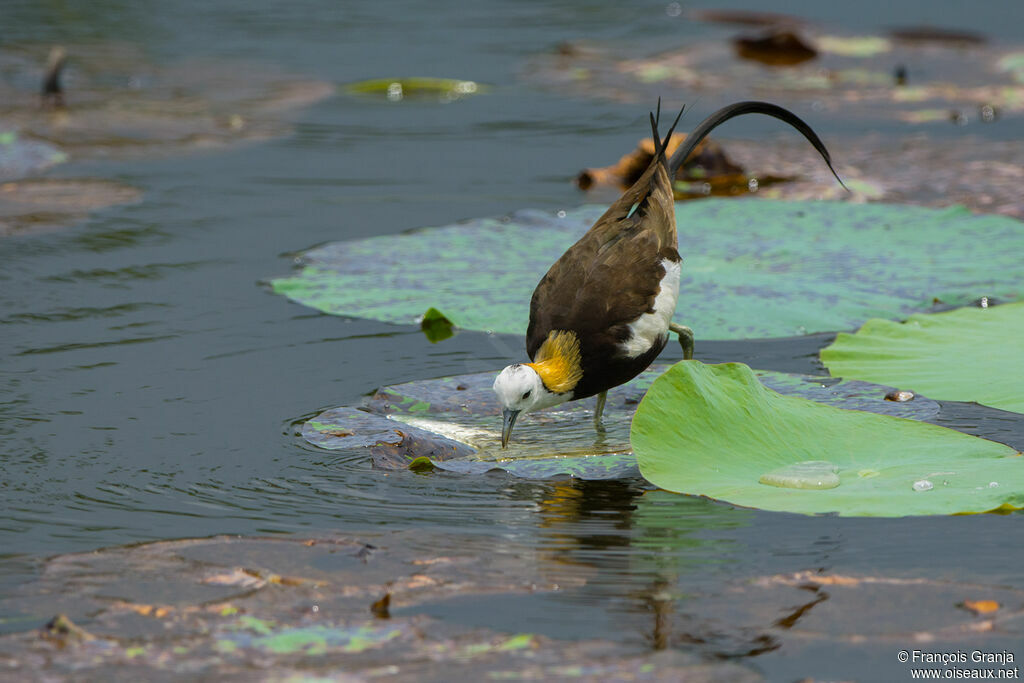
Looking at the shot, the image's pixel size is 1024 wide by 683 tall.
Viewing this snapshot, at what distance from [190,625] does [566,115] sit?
831cm

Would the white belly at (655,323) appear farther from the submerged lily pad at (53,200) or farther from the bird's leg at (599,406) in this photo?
the submerged lily pad at (53,200)

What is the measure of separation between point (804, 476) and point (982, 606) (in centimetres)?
80

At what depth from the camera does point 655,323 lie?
5.16 m

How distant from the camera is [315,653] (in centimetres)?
306

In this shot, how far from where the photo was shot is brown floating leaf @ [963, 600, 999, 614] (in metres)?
3.33

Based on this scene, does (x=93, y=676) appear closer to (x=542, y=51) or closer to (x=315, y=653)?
(x=315, y=653)

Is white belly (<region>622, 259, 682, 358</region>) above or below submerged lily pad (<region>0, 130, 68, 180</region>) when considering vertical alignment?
below

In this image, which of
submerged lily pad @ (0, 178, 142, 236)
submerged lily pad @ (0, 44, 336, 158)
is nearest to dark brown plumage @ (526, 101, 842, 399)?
submerged lily pad @ (0, 178, 142, 236)

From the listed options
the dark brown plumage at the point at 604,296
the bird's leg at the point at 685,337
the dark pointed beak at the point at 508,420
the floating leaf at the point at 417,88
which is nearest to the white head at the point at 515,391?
the dark pointed beak at the point at 508,420

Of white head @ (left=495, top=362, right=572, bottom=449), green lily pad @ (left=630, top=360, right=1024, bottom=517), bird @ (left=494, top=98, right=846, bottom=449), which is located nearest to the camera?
green lily pad @ (left=630, top=360, right=1024, bottom=517)

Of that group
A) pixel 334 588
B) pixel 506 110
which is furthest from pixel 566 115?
pixel 334 588

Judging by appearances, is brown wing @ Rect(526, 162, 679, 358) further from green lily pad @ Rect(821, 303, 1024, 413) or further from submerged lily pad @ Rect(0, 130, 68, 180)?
submerged lily pad @ Rect(0, 130, 68, 180)

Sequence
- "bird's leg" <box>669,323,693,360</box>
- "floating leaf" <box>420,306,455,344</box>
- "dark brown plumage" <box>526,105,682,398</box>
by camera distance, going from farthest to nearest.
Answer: "floating leaf" <box>420,306,455,344</box>
"bird's leg" <box>669,323,693,360</box>
"dark brown plumage" <box>526,105,682,398</box>

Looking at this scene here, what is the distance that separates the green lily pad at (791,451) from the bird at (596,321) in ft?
1.96
